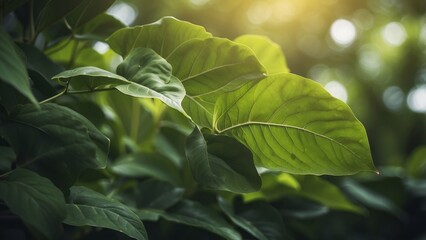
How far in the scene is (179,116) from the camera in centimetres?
82

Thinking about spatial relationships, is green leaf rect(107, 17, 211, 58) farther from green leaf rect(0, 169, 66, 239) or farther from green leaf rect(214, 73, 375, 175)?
green leaf rect(0, 169, 66, 239)

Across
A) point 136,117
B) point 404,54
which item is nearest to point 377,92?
point 404,54

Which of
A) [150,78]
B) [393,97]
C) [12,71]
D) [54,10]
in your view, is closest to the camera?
[12,71]

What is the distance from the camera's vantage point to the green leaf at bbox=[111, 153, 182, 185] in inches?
35.7

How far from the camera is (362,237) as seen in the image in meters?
1.27

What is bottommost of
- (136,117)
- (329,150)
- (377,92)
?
(377,92)

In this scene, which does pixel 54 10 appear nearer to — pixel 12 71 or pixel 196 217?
pixel 12 71

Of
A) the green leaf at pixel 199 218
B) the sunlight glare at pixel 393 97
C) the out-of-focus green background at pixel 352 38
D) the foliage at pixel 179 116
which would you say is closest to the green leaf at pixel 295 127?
the foliage at pixel 179 116

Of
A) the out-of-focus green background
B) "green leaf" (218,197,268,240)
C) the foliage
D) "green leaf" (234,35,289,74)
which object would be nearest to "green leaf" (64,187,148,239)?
the foliage

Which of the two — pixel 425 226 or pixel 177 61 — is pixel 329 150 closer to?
pixel 177 61

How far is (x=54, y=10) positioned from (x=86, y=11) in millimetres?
57

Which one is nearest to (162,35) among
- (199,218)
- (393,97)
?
(199,218)

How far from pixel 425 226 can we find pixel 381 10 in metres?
3.19

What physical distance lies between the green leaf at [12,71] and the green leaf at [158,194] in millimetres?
396
